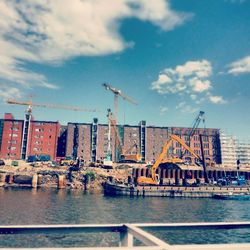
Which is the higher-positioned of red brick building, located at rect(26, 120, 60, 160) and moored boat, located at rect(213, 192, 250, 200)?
red brick building, located at rect(26, 120, 60, 160)

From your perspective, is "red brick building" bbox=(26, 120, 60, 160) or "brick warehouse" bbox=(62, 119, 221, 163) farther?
"brick warehouse" bbox=(62, 119, 221, 163)

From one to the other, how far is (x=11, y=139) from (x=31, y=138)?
915cm

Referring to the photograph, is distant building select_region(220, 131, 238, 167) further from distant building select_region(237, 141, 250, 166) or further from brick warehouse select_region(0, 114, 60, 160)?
brick warehouse select_region(0, 114, 60, 160)

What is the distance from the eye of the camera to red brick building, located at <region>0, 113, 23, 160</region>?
123312 millimetres

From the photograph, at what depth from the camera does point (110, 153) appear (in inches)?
5103

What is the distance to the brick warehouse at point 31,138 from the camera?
406ft

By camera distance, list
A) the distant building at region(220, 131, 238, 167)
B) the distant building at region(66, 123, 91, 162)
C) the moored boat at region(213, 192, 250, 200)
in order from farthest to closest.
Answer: the distant building at region(220, 131, 238, 167)
the distant building at region(66, 123, 91, 162)
the moored boat at region(213, 192, 250, 200)

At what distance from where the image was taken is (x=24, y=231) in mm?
5160

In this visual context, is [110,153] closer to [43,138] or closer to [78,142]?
[78,142]

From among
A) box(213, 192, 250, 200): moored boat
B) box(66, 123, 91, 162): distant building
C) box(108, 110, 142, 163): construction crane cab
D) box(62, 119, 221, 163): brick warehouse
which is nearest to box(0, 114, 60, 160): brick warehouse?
box(66, 123, 91, 162): distant building

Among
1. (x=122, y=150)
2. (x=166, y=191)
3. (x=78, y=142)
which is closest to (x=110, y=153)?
(x=122, y=150)

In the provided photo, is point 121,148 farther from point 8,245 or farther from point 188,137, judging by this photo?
point 8,245

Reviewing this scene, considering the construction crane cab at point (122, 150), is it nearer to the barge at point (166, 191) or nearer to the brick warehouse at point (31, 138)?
the brick warehouse at point (31, 138)

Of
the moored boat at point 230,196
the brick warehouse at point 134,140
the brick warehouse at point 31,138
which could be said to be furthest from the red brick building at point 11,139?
the moored boat at point 230,196
